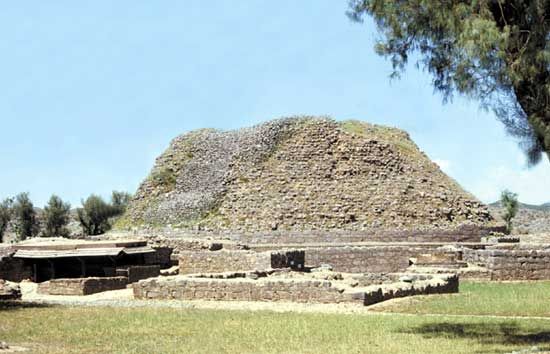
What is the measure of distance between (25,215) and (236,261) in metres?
43.2

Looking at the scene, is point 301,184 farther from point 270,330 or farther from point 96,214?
point 270,330

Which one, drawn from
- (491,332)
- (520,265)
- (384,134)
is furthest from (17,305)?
(384,134)

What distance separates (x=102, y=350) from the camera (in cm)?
1503

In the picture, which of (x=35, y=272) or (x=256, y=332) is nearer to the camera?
(x=256, y=332)

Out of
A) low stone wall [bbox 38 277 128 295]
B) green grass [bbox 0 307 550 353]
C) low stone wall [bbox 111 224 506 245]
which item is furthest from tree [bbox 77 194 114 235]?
green grass [bbox 0 307 550 353]

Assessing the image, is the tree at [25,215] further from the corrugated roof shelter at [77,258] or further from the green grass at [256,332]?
the green grass at [256,332]

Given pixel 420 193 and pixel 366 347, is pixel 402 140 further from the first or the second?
pixel 366 347

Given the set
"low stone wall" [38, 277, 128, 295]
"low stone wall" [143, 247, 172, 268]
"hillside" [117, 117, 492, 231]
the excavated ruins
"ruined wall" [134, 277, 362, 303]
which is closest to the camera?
"ruined wall" [134, 277, 362, 303]

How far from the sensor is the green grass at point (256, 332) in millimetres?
15172

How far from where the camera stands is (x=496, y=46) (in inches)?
586

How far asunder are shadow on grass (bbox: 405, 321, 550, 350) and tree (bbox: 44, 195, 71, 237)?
5363 centimetres

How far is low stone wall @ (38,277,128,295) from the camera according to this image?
89.0ft

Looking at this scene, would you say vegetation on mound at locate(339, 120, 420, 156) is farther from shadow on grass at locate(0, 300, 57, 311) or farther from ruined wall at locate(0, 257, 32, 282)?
shadow on grass at locate(0, 300, 57, 311)

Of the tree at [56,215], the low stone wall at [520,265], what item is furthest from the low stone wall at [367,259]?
the tree at [56,215]
